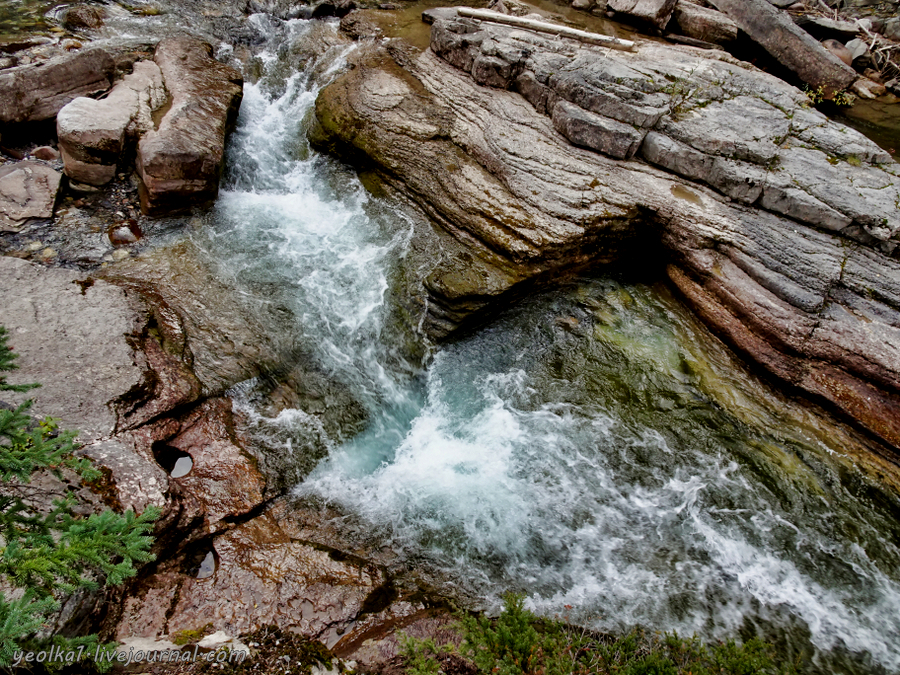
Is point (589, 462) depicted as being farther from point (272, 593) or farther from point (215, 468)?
point (215, 468)

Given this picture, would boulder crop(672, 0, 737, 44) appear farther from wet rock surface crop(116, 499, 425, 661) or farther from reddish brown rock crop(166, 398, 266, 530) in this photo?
wet rock surface crop(116, 499, 425, 661)

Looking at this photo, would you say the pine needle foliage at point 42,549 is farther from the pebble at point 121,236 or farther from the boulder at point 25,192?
the boulder at point 25,192

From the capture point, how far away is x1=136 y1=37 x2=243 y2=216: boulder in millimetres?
8242

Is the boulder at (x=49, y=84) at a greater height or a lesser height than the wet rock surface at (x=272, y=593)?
greater

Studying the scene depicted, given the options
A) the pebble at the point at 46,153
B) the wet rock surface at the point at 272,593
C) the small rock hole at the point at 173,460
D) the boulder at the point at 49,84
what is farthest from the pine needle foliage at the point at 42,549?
the boulder at the point at 49,84

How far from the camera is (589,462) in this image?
6719mm

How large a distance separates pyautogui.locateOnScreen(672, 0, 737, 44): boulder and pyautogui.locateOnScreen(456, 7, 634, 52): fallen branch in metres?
3.11

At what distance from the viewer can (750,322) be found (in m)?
7.40

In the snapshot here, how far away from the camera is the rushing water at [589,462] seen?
564 cm

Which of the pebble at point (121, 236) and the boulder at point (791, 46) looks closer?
the pebble at point (121, 236)

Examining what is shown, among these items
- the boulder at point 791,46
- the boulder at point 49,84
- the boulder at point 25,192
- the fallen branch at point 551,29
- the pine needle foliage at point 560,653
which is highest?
the boulder at point 791,46

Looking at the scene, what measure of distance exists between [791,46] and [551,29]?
669 centimetres

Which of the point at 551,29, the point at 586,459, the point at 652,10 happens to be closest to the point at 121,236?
the point at 586,459

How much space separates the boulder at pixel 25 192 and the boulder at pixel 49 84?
126 cm
